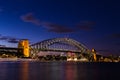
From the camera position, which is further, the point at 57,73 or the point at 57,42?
the point at 57,42

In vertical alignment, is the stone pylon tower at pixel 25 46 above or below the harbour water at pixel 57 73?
above

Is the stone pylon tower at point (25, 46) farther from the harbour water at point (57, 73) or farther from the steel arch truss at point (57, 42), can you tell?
the harbour water at point (57, 73)

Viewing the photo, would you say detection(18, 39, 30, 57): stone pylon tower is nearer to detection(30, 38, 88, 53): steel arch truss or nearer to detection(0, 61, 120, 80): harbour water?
detection(30, 38, 88, 53): steel arch truss

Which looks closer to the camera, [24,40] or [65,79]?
[65,79]

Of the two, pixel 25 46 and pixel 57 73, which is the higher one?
pixel 25 46

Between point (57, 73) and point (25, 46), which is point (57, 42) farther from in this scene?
point (57, 73)

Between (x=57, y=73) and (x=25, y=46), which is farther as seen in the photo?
(x=25, y=46)

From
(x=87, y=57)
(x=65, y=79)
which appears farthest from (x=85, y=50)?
(x=65, y=79)

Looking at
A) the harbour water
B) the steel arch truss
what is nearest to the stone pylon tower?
the steel arch truss

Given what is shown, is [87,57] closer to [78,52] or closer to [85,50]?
[85,50]

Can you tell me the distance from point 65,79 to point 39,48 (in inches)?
3732

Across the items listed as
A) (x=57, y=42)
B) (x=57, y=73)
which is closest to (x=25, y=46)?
(x=57, y=42)

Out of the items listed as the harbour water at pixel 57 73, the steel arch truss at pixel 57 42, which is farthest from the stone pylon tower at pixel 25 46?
the harbour water at pixel 57 73

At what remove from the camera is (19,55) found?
13250 centimetres
